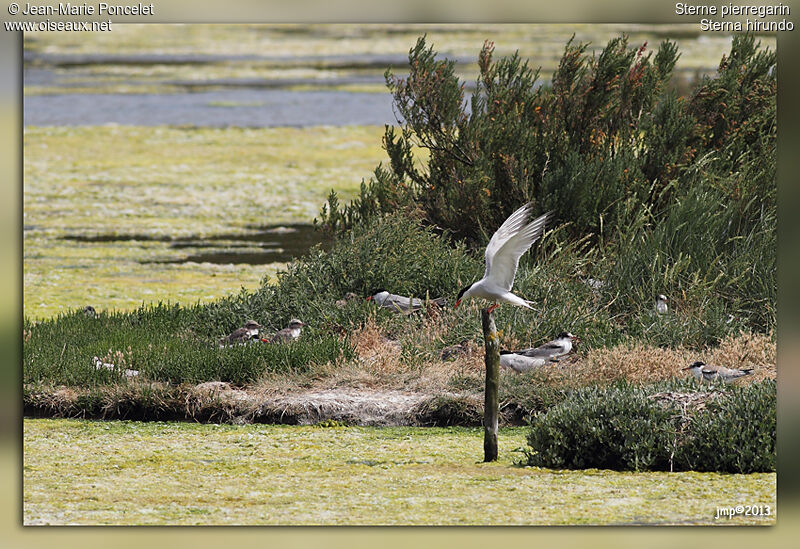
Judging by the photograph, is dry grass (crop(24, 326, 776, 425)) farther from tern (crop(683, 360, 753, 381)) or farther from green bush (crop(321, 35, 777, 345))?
green bush (crop(321, 35, 777, 345))

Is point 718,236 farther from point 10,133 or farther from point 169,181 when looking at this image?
point 169,181

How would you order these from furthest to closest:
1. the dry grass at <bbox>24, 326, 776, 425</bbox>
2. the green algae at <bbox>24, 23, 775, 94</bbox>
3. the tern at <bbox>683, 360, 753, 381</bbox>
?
the green algae at <bbox>24, 23, 775, 94</bbox>, the dry grass at <bbox>24, 326, 776, 425</bbox>, the tern at <bbox>683, 360, 753, 381</bbox>

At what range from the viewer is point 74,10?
7348mm

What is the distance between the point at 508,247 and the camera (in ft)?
22.9

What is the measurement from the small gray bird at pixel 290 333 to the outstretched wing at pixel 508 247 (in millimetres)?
3308

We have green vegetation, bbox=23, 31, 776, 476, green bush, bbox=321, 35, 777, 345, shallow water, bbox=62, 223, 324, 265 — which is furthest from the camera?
shallow water, bbox=62, 223, 324, 265

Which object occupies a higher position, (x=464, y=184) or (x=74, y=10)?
(x=74, y=10)

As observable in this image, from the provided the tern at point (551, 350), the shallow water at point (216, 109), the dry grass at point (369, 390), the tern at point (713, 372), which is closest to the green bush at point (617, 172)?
the tern at point (551, 350)

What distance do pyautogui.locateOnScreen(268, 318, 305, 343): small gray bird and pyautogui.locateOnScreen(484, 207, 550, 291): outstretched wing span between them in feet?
10.9

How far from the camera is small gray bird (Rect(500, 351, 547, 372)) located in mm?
8984

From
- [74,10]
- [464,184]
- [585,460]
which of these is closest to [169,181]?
[464,184]

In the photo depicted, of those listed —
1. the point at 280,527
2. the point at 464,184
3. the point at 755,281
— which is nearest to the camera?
the point at 280,527

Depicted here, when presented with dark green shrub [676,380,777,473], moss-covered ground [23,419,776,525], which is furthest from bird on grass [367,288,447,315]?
dark green shrub [676,380,777,473]

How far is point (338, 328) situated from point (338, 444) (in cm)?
248
